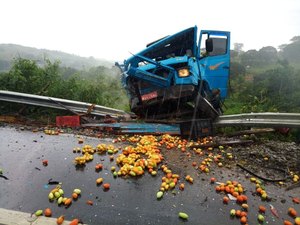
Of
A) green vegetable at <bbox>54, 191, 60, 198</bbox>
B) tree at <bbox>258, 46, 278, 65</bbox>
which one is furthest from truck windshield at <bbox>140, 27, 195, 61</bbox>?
tree at <bbox>258, 46, 278, 65</bbox>

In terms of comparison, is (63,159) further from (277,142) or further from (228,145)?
(277,142)

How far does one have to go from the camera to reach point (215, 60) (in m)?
8.57

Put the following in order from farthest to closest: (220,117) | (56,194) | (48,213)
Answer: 1. (220,117)
2. (56,194)
3. (48,213)

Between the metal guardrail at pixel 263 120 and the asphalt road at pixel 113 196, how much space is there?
235 cm

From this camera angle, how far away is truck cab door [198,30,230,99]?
820 centimetres

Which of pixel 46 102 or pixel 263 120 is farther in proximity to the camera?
pixel 46 102

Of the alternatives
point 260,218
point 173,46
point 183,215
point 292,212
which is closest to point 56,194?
point 183,215

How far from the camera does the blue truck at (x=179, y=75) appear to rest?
7.07 m

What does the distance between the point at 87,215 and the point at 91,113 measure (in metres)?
5.22

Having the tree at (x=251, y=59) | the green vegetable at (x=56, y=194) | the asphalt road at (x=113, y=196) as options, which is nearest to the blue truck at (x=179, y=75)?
the asphalt road at (x=113, y=196)

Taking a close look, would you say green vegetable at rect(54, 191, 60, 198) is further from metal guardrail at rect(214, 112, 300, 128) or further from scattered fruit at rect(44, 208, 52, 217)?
metal guardrail at rect(214, 112, 300, 128)

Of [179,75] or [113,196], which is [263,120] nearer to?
[179,75]

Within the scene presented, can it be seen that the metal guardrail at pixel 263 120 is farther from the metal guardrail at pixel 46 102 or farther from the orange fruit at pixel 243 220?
the metal guardrail at pixel 46 102

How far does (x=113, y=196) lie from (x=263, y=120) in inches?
184
